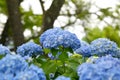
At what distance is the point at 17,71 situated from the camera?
163 centimetres

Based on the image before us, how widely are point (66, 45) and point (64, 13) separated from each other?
16.7 feet

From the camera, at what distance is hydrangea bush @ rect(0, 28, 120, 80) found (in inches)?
61.2

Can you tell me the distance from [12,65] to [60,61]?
0.61m

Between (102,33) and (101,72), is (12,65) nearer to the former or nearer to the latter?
(101,72)

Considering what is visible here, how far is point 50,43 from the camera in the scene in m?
2.20

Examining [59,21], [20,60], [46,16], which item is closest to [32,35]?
[59,21]

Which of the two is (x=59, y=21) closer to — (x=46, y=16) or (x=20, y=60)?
(x=46, y=16)

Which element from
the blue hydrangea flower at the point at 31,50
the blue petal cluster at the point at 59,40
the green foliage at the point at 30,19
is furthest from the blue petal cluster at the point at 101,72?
the green foliage at the point at 30,19

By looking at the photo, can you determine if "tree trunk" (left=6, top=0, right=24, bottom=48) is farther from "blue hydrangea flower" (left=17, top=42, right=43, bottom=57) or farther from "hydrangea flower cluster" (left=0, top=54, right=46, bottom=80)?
"hydrangea flower cluster" (left=0, top=54, right=46, bottom=80)

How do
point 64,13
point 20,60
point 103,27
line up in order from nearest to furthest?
1. point 20,60
2. point 64,13
3. point 103,27

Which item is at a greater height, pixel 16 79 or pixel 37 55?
pixel 37 55

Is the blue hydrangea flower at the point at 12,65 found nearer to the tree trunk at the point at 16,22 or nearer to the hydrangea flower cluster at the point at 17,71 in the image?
the hydrangea flower cluster at the point at 17,71

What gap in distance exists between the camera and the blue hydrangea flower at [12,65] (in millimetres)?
1628

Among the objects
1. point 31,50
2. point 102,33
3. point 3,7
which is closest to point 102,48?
point 31,50
